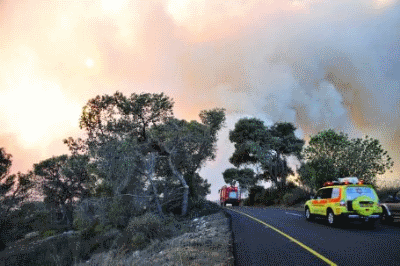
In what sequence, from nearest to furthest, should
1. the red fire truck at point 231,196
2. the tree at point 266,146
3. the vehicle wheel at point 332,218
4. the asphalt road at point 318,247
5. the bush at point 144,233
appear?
the asphalt road at point 318,247 < the vehicle wheel at point 332,218 < the bush at point 144,233 < the tree at point 266,146 < the red fire truck at point 231,196

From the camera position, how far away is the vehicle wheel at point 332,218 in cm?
1389

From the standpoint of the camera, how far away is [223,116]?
108ft

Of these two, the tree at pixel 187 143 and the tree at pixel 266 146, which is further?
the tree at pixel 266 146

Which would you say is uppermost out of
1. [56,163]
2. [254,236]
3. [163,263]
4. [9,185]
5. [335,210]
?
[56,163]

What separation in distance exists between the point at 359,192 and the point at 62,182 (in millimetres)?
38241

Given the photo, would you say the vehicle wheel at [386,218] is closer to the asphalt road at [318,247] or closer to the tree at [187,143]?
the asphalt road at [318,247]

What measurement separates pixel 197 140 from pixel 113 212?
9.11m

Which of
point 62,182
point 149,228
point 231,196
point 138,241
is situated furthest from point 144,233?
point 231,196

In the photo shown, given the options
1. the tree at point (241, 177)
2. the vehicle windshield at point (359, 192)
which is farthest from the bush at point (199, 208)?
the tree at point (241, 177)

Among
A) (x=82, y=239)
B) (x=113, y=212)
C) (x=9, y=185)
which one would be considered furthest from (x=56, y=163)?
(x=113, y=212)

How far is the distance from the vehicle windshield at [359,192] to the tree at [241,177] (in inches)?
1569

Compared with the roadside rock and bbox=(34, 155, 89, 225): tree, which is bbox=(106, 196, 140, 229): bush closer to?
the roadside rock

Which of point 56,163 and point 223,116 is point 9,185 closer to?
point 56,163

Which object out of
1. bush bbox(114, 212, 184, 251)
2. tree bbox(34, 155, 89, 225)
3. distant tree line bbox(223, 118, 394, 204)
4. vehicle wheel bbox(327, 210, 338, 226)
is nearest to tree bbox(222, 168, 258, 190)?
distant tree line bbox(223, 118, 394, 204)
